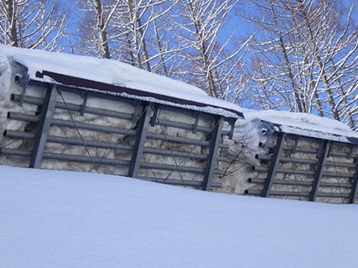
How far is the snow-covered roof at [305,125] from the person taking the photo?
31.2 ft

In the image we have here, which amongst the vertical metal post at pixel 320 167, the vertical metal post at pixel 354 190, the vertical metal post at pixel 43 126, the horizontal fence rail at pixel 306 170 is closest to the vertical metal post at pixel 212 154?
the horizontal fence rail at pixel 306 170

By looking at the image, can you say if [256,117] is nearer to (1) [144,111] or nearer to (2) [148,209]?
(1) [144,111]

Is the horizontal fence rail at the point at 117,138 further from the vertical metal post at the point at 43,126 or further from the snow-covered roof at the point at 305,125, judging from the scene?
the snow-covered roof at the point at 305,125

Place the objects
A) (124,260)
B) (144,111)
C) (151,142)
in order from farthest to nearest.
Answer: (151,142)
(144,111)
(124,260)

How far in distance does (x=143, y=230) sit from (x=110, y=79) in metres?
3.56

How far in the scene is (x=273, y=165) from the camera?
1004 cm

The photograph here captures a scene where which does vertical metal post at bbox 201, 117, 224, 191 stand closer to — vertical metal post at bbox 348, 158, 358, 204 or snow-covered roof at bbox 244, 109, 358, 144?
snow-covered roof at bbox 244, 109, 358, 144

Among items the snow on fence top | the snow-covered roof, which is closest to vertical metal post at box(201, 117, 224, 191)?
the snow on fence top

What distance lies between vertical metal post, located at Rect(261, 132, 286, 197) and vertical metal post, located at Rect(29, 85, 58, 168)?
5.10 meters

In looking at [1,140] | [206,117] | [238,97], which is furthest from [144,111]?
[238,97]

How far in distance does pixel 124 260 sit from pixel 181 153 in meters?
5.42

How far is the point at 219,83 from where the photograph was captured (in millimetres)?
17016

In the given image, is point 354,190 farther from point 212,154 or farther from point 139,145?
point 139,145

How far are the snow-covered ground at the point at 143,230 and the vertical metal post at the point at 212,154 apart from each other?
280 centimetres
